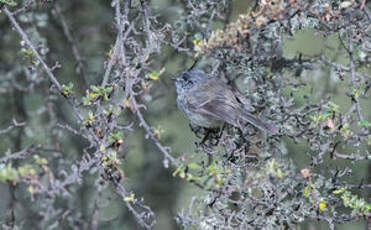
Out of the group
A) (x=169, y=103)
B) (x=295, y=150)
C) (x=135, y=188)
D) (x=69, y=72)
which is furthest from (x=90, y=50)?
(x=295, y=150)

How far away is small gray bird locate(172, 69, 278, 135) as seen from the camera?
14.8ft

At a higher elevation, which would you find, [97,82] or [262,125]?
[97,82]

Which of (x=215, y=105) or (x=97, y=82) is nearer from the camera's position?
(x=215, y=105)

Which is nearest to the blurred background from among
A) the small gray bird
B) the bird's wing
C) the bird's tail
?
the small gray bird

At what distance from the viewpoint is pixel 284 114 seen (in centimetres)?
379

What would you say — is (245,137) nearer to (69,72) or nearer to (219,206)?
(219,206)

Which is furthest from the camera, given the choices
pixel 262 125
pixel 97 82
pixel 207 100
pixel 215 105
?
pixel 97 82

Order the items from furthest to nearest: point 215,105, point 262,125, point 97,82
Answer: point 97,82
point 215,105
point 262,125

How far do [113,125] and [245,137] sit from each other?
1.54 m

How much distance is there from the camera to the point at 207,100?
497 cm

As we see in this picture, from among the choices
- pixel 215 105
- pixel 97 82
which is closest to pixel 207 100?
pixel 215 105

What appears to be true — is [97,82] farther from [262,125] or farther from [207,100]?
[262,125]

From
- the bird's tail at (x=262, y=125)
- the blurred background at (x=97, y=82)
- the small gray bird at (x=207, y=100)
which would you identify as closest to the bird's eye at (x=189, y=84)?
the small gray bird at (x=207, y=100)

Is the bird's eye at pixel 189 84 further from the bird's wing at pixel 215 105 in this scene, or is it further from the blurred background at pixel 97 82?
the blurred background at pixel 97 82
